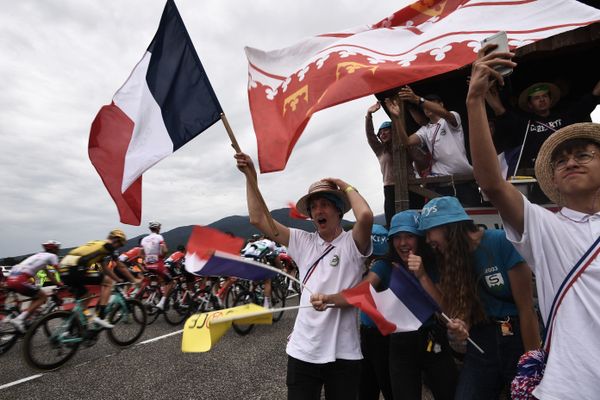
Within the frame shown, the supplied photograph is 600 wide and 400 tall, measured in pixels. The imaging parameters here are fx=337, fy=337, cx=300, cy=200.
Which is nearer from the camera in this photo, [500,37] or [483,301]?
[500,37]

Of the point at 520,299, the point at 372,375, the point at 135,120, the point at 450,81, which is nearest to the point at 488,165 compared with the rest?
the point at 520,299

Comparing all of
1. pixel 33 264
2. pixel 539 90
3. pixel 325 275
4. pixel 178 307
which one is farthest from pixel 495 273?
pixel 178 307

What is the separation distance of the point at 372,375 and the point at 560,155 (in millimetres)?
2266

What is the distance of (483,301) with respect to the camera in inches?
75.3

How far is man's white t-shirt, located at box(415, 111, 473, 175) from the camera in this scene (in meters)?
3.40

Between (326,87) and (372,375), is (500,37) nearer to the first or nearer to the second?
(326,87)

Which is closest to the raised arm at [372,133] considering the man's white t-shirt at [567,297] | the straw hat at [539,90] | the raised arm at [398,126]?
the raised arm at [398,126]

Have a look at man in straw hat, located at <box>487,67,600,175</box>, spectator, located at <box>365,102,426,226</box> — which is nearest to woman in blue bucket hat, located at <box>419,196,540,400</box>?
man in straw hat, located at <box>487,67,600,175</box>

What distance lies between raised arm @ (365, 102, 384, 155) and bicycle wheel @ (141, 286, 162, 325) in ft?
22.6

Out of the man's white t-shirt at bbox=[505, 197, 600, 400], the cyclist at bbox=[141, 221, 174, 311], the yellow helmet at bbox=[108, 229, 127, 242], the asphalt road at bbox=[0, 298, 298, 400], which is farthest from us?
the cyclist at bbox=[141, 221, 174, 311]

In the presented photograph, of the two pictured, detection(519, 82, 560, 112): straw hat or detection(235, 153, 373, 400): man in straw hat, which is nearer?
detection(235, 153, 373, 400): man in straw hat

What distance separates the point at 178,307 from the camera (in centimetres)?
839

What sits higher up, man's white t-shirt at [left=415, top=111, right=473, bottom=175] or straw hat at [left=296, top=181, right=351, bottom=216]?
man's white t-shirt at [left=415, top=111, right=473, bottom=175]

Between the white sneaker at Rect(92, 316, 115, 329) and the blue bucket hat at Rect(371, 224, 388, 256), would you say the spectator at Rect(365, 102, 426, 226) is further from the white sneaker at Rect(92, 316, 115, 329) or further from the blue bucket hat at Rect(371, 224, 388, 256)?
the white sneaker at Rect(92, 316, 115, 329)
